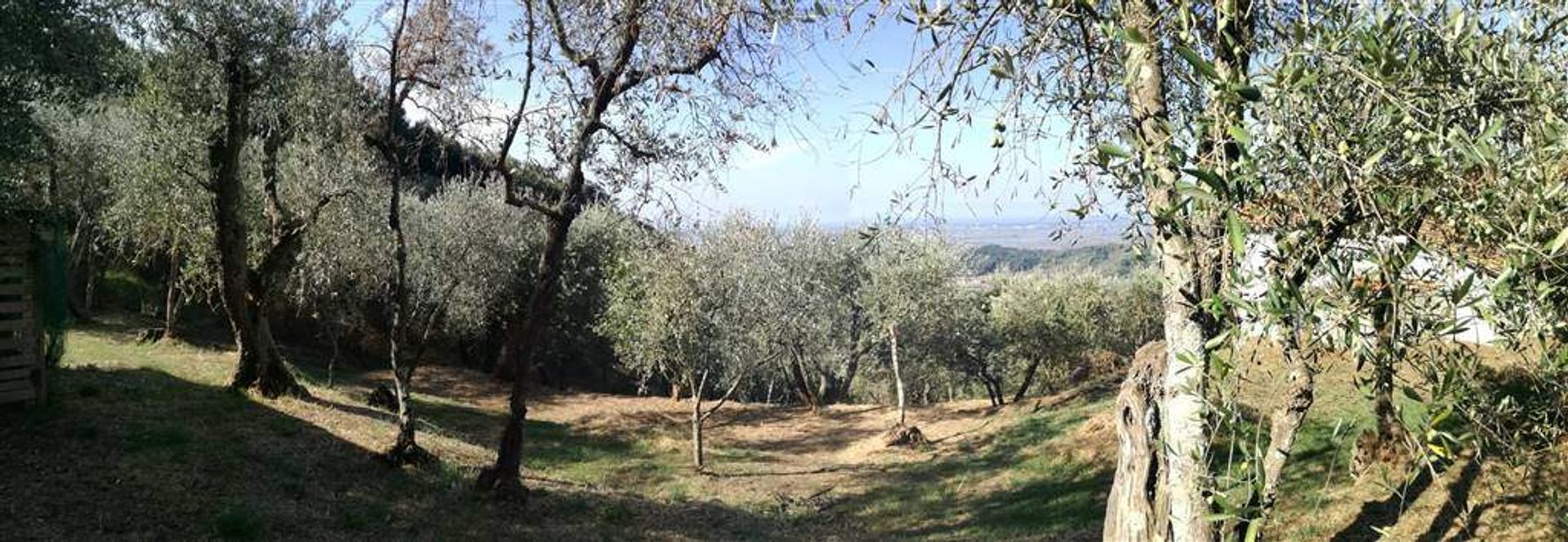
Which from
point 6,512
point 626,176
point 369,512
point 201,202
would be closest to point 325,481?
point 369,512

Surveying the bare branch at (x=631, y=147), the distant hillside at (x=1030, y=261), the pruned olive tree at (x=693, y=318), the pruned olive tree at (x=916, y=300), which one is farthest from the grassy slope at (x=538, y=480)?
the distant hillside at (x=1030, y=261)

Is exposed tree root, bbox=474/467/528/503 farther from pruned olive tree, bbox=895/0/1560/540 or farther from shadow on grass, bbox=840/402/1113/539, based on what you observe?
pruned olive tree, bbox=895/0/1560/540

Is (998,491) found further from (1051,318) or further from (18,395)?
(1051,318)

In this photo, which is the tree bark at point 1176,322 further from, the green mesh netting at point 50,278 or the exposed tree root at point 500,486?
the green mesh netting at point 50,278

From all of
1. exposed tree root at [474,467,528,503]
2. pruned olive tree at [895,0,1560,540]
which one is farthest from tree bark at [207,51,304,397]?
pruned olive tree at [895,0,1560,540]

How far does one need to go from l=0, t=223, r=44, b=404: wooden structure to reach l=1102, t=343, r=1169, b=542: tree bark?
1215 centimetres

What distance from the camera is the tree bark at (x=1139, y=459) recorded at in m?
4.41

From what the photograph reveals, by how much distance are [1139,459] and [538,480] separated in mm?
12087

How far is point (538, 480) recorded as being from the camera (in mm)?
14625

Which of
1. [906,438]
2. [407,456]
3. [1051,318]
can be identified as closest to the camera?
[407,456]

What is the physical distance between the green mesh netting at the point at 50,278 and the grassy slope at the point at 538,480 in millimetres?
1099

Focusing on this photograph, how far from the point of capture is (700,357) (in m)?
22.3

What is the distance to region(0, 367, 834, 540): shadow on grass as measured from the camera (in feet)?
28.5

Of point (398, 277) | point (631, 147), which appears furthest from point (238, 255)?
point (631, 147)
